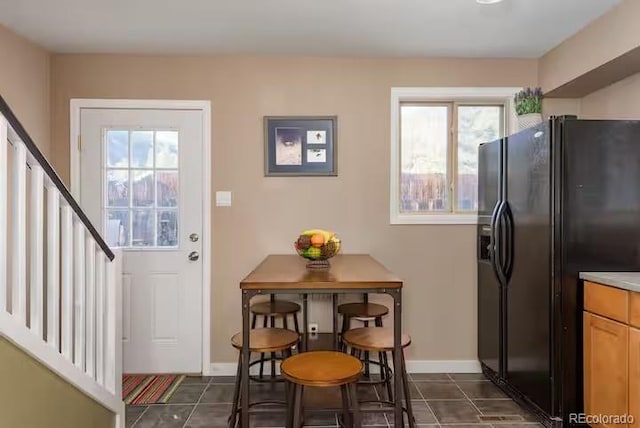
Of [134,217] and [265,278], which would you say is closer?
[265,278]

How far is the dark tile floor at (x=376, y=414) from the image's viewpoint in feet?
8.68

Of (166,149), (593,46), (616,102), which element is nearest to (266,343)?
(166,149)

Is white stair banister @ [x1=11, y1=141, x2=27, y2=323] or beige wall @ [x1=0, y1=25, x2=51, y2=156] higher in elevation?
beige wall @ [x1=0, y1=25, x2=51, y2=156]

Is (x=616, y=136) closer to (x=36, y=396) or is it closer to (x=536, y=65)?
(x=536, y=65)

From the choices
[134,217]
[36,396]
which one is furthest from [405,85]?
[36,396]

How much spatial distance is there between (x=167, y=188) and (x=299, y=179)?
0.99 metres

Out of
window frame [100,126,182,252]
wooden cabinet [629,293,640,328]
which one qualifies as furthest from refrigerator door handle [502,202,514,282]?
window frame [100,126,182,252]

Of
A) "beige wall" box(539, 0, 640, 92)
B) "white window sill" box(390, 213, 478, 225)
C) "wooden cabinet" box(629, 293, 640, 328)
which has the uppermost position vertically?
"beige wall" box(539, 0, 640, 92)

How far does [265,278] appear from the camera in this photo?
6.82ft

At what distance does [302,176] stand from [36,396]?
216 cm

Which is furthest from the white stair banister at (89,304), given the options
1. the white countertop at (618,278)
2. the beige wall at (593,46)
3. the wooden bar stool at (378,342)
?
the beige wall at (593,46)

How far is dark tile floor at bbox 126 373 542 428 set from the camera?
265 cm

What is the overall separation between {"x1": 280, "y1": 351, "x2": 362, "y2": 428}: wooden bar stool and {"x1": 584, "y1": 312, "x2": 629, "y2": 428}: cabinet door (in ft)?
4.19

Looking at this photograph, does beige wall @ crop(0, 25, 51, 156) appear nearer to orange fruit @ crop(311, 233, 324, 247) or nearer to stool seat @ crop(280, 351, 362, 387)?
orange fruit @ crop(311, 233, 324, 247)
